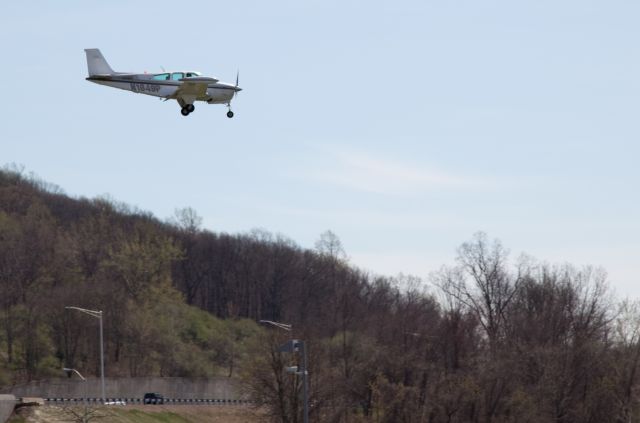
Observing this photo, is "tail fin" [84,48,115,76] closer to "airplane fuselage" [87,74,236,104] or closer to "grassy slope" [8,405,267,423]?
"airplane fuselage" [87,74,236,104]

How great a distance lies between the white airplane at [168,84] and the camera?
66.8m

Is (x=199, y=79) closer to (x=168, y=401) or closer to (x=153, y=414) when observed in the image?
(x=153, y=414)

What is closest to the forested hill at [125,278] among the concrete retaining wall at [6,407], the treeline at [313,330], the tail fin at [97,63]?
the treeline at [313,330]

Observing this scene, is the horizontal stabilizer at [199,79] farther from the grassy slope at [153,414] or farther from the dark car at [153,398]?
the dark car at [153,398]

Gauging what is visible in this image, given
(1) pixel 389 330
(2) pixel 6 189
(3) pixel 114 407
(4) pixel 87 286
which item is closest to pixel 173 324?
(4) pixel 87 286

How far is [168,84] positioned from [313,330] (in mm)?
31750

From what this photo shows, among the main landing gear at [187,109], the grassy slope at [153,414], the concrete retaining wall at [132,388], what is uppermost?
the main landing gear at [187,109]

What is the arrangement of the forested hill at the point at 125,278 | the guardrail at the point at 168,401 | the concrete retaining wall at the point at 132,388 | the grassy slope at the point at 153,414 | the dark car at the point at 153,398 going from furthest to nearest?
1. the forested hill at the point at 125,278
2. the concrete retaining wall at the point at 132,388
3. the dark car at the point at 153,398
4. the guardrail at the point at 168,401
5. the grassy slope at the point at 153,414

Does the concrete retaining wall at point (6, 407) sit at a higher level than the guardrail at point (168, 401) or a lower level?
lower

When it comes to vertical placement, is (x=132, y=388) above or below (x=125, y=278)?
below

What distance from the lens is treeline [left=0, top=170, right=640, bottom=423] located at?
8562cm

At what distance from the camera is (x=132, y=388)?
10119 cm

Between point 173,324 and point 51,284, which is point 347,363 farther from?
point 51,284

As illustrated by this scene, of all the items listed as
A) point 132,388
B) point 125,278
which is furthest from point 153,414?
point 125,278
